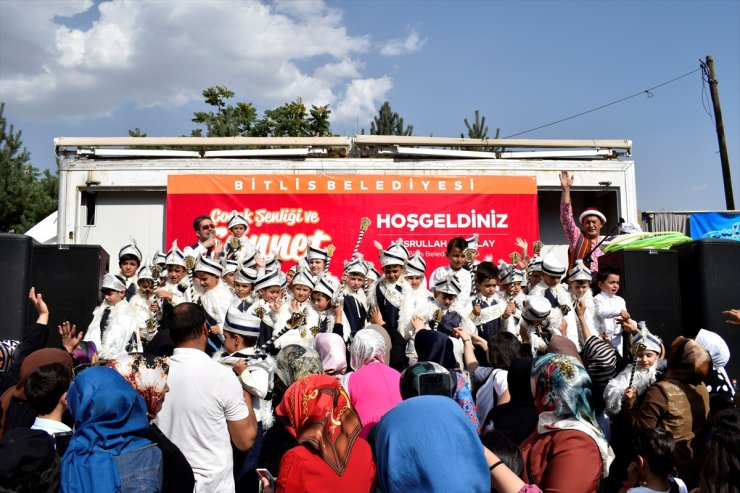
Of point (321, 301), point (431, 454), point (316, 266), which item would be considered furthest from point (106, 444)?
point (316, 266)

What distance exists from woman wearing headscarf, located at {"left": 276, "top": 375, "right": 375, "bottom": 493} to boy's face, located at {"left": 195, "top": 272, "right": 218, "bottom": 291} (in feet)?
15.2

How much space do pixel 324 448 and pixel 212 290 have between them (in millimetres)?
4850

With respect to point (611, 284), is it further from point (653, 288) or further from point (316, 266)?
point (316, 266)

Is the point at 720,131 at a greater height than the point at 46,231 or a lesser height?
greater

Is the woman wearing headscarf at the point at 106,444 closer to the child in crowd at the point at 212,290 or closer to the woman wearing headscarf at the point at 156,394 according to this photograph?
the woman wearing headscarf at the point at 156,394

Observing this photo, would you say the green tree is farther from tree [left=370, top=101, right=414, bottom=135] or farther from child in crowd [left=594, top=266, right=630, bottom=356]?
child in crowd [left=594, top=266, right=630, bottom=356]

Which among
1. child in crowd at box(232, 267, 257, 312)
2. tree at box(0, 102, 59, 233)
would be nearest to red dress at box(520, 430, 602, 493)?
child in crowd at box(232, 267, 257, 312)

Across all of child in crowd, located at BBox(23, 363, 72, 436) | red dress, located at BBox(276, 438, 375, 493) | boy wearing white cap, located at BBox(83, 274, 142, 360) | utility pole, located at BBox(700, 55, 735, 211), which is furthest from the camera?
utility pole, located at BBox(700, 55, 735, 211)

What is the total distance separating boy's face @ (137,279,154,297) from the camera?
284 inches

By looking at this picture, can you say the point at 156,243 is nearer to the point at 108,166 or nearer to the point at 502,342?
the point at 108,166

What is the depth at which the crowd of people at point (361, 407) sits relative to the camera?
2486 millimetres

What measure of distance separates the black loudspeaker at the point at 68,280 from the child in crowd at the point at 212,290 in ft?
3.61

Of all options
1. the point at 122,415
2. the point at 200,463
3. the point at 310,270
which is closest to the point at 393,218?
the point at 310,270

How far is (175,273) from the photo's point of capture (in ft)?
24.2
